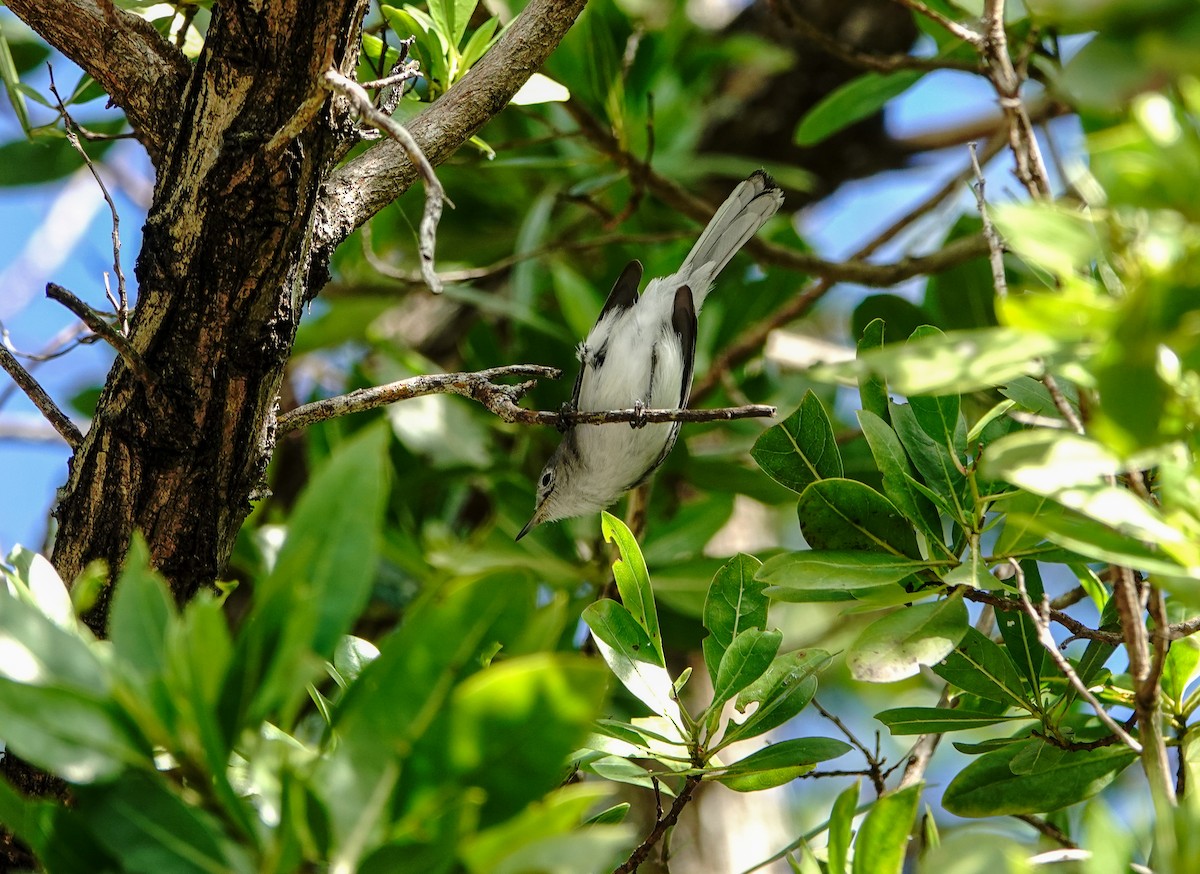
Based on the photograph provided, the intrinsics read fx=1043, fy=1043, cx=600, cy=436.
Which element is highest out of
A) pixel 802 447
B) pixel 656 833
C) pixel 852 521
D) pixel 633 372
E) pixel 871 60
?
pixel 871 60

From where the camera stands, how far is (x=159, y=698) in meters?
1.00

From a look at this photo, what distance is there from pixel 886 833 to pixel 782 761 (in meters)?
0.32

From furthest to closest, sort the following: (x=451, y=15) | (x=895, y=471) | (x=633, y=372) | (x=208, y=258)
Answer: (x=633, y=372) → (x=451, y=15) → (x=895, y=471) → (x=208, y=258)

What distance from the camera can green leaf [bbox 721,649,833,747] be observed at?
1587 millimetres

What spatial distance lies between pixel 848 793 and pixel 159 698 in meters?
0.84

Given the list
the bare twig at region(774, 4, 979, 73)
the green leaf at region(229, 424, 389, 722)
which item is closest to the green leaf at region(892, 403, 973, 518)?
the green leaf at region(229, 424, 389, 722)

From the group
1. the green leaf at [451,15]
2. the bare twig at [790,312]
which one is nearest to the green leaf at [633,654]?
the green leaf at [451,15]

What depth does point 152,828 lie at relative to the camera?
1.02 m

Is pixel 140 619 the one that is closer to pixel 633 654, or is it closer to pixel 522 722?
pixel 522 722

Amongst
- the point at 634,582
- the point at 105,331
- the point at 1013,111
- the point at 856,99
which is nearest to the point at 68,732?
the point at 105,331

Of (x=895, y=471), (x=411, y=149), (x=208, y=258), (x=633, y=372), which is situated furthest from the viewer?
(x=633, y=372)

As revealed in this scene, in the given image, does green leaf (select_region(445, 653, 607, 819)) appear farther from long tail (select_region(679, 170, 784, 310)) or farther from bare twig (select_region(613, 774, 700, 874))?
long tail (select_region(679, 170, 784, 310))

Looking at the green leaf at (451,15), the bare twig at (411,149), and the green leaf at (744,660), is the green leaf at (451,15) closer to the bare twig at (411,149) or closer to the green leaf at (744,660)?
the bare twig at (411,149)

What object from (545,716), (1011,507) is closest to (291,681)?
(545,716)
